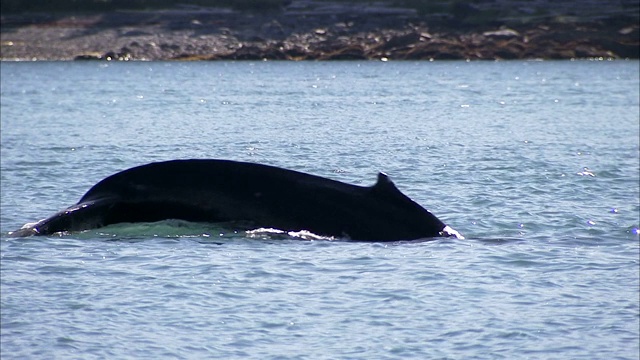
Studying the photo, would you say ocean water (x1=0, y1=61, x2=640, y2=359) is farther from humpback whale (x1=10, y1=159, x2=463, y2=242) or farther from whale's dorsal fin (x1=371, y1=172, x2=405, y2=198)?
whale's dorsal fin (x1=371, y1=172, x2=405, y2=198)

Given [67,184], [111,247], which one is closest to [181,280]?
[111,247]

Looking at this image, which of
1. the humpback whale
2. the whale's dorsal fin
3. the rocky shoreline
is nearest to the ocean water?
the humpback whale

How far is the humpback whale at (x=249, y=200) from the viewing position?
1216 centimetres

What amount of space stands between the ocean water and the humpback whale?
12.3 inches

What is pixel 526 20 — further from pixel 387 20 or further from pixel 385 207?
pixel 385 207

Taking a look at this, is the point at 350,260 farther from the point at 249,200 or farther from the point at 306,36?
the point at 306,36

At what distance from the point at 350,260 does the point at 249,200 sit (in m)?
1.13

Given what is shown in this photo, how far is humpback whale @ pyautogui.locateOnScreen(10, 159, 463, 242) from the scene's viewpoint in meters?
12.2

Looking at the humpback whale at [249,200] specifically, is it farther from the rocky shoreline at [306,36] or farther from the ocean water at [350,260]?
the rocky shoreline at [306,36]

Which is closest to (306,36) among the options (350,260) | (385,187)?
(350,260)

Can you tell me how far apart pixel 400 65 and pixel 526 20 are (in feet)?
43.3

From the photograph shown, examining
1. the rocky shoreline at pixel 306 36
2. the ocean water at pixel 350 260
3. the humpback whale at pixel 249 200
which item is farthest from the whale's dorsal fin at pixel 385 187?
the rocky shoreline at pixel 306 36

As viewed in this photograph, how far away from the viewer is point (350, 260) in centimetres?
1248

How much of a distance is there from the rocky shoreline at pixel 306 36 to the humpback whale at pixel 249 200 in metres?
68.8
